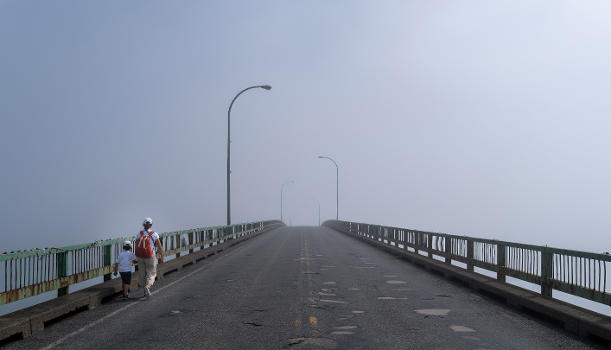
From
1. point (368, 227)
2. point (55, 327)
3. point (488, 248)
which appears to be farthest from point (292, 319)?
point (368, 227)

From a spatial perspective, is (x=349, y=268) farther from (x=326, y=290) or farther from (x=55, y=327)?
(x=55, y=327)

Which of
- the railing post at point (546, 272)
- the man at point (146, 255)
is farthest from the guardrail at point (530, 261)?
the man at point (146, 255)

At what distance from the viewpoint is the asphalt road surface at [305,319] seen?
27.3 feet

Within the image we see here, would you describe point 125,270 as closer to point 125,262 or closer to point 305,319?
point 125,262

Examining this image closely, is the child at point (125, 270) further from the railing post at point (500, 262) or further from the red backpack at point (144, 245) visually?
the railing post at point (500, 262)

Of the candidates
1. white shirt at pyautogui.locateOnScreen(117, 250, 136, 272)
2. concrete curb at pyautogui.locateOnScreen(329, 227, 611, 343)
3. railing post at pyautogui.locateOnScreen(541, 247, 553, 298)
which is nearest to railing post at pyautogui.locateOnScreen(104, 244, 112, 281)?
white shirt at pyautogui.locateOnScreen(117, 250, 136, 272)

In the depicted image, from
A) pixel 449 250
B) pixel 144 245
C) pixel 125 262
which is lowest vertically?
pixel 449 250

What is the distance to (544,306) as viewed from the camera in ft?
34.1

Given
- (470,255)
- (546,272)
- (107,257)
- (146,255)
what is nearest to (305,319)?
(146,255)

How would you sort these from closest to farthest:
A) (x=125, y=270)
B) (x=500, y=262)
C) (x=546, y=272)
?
1. (x=546, y=272)
2. (x=125, y=270)
3. (x=500, y=262)

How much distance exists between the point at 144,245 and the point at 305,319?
4756 millimetres

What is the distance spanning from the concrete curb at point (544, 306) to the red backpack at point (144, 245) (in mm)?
7637

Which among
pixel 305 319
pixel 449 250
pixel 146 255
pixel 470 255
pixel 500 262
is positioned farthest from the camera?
pixel 449 250

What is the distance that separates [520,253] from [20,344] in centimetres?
977
